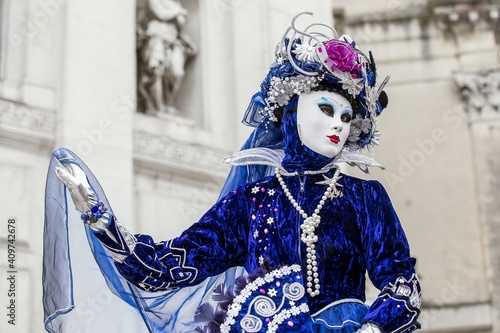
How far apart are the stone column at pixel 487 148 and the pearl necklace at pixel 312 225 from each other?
6432mm

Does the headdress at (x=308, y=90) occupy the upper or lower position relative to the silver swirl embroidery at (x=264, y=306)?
upper

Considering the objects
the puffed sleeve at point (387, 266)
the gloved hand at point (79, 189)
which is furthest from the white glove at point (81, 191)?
the puffed sleeve at point (387, 266)

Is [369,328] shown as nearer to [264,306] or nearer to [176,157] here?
[264,306]

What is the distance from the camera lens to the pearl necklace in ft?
10.4

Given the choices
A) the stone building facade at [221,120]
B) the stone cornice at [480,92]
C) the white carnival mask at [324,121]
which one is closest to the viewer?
the white carnival mask at [324,121]

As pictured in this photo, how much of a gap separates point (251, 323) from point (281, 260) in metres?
0.22

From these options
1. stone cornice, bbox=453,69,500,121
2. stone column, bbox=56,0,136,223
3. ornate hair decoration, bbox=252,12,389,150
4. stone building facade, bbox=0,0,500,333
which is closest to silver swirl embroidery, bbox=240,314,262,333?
ornate hair decoration, bbox=252,12,389,150

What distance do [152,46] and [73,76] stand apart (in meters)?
0.89

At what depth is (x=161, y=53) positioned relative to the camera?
22.4ft

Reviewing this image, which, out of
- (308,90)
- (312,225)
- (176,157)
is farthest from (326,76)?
A: (176,157)

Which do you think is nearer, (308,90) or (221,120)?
(308,90)

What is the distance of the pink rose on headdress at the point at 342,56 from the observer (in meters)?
3.34

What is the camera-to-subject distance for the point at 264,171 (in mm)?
3596

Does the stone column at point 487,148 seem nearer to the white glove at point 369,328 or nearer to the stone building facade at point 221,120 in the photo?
the stone building facade at point 221,120
